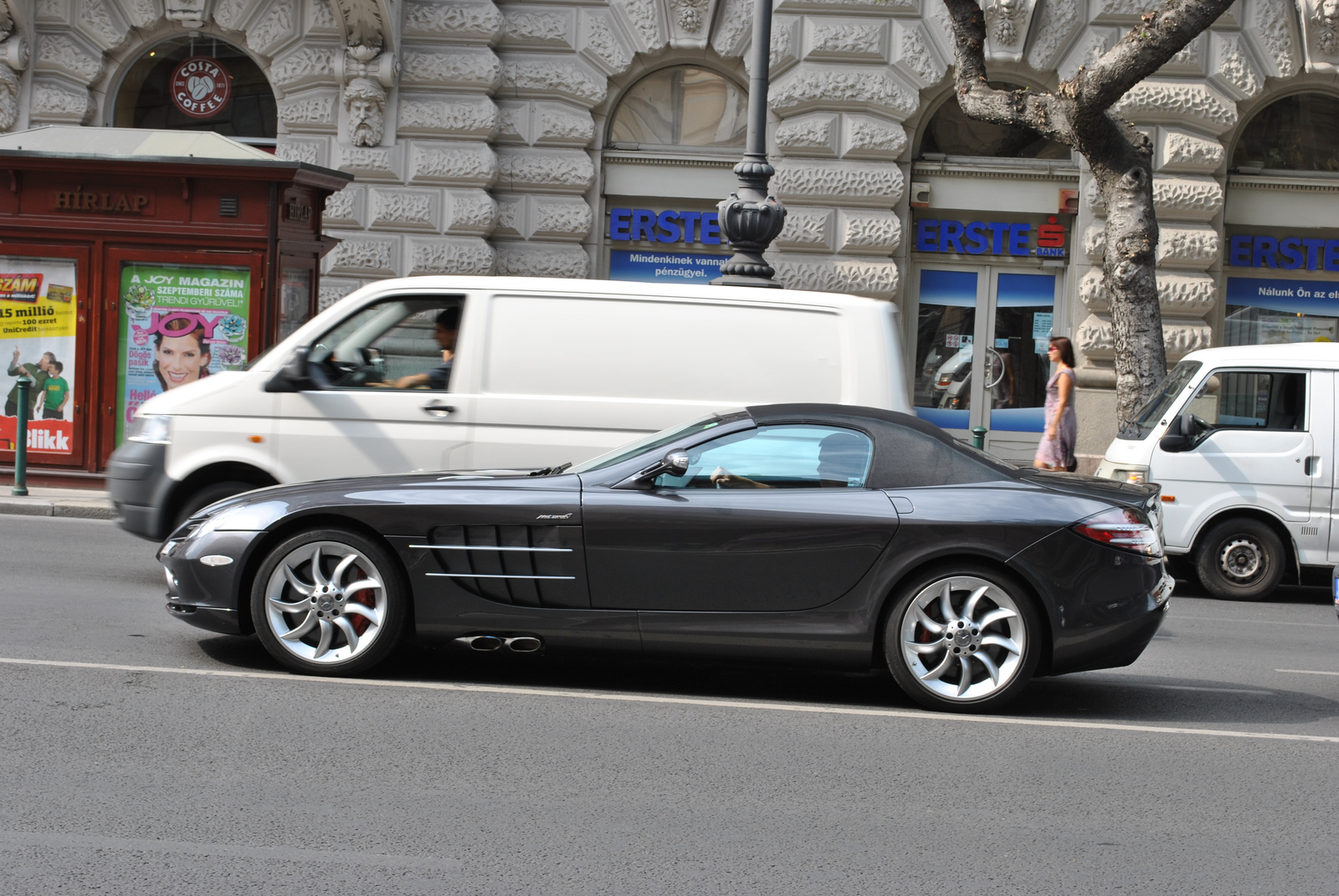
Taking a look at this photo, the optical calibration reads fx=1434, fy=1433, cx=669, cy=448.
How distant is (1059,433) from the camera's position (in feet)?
40.2

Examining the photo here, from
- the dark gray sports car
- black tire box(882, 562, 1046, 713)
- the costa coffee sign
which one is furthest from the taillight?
the costa coffee sign

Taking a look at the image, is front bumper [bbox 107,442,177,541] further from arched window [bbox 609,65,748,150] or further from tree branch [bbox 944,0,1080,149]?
arched window [bbox 609,65,748,150]

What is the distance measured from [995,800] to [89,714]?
330 centimetres

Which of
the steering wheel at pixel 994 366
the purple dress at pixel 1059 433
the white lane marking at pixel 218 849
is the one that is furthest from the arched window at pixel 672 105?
the white lane marking at pixel 218 849

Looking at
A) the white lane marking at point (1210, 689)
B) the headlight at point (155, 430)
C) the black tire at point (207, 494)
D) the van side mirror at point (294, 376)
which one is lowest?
the white lane marking at point (1210, 689)

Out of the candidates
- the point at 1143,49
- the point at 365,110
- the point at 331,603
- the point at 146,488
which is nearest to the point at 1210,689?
the point at 331,603

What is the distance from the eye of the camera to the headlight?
831cm

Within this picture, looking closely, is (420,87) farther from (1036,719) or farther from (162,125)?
(1036,719)

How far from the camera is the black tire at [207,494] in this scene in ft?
27.3

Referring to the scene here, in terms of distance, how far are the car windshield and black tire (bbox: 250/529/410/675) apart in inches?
36.4

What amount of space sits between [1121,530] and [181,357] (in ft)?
29.2

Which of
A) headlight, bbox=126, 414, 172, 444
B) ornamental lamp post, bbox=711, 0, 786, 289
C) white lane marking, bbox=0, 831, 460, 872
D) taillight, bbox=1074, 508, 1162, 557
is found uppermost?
ornamental lamp post, bbox=711, 0, 786, 289

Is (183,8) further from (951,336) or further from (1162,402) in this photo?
(1162,402)

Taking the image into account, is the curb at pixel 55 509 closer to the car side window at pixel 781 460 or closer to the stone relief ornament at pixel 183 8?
the stone relief ornament at pixel 183 8
